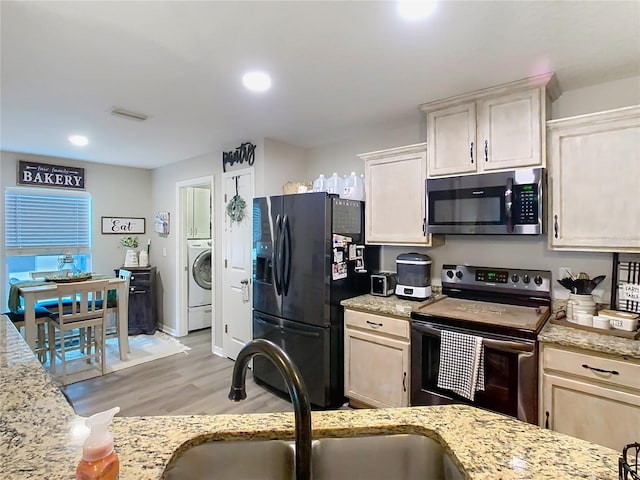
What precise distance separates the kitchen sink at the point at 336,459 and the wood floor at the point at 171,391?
6.64 ft

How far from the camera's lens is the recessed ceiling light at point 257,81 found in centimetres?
205

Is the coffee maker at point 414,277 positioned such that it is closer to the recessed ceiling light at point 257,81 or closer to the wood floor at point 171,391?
the wood floor at point 171,391

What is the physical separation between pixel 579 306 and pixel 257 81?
243cm

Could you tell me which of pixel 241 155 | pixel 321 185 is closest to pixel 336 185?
pixel 321 185

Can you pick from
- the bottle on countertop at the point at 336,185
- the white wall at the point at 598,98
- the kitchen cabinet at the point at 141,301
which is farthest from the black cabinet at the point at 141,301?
the white wall at the point at 598,98

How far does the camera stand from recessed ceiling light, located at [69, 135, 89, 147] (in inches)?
134

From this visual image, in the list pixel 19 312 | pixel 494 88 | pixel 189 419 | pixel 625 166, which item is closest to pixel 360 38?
pixel 494 88

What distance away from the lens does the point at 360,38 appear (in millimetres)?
1669

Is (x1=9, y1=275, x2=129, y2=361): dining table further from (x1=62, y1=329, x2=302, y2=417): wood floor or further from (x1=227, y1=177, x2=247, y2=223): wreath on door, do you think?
(x1=227, y1=177, x2=247, y2=223): wreath on door

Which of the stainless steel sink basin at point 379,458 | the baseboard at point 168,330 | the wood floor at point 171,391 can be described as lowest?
the wood floor at point 171,391

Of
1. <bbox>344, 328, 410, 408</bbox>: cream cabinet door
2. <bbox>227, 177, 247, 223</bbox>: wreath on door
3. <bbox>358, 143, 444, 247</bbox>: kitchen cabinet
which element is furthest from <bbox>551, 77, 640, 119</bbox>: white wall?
<bbox>227, 177, 247, 223</bbox>: wreath on door

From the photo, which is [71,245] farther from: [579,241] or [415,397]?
[579,241]

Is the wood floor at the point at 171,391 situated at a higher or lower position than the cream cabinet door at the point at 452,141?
lower

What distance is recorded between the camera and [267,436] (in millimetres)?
840
